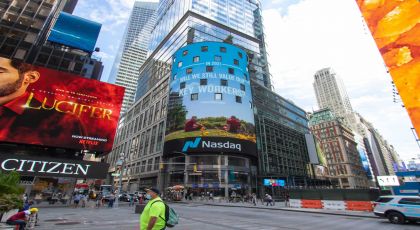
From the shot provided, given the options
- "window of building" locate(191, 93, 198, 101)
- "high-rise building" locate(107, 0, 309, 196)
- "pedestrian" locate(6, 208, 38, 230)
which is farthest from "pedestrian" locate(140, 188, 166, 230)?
"window of building" locate(191, 93, 198, 101)

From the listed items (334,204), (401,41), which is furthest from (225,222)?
(401,41)

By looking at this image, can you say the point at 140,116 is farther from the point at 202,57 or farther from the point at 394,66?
the point at 394,66

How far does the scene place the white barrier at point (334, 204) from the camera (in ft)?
80.3

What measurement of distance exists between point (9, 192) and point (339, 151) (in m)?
141

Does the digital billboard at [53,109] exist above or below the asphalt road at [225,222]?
above

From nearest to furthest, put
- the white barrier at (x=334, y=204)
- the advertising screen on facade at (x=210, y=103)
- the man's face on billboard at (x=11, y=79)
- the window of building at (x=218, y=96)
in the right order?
the white barrier at (x=334, y=204), the man's face on billboard at (x=11, y=79), the advertising screen on facade at (x=210, y=103), the window of building at (x=218, y=96)

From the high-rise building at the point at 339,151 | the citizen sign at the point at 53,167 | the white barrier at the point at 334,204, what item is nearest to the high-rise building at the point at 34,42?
the citizen sign at the point at 53,167

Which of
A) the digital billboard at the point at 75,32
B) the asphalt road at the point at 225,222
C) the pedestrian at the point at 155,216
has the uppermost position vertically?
the digital billboard at the point at 75,32

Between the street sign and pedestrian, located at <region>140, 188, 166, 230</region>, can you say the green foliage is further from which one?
the street sign

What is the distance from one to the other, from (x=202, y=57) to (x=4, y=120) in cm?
4439

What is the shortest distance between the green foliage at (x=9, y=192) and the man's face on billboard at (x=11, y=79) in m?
27.9

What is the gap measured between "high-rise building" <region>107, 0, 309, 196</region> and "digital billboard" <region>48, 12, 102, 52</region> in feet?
74.5

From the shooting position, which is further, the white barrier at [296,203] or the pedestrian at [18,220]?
the white barrier at [296,203]

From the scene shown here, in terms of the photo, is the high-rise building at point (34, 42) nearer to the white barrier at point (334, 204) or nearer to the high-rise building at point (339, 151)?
the white barrier at point (334, 204)
